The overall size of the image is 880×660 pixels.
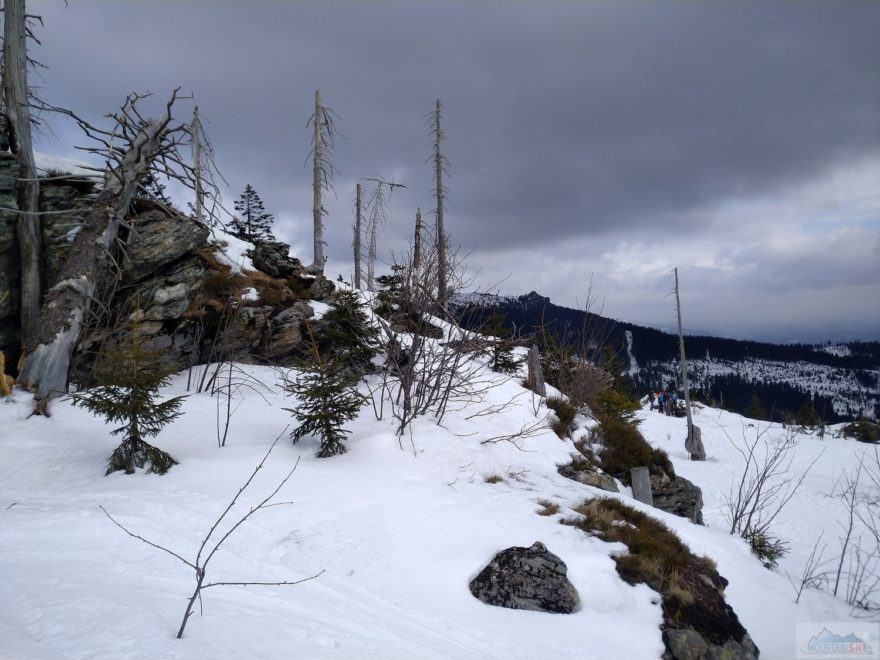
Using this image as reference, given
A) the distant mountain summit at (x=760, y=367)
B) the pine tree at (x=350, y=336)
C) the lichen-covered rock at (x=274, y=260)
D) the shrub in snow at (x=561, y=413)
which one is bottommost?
the distant mountain summit at (x=760, y=367)

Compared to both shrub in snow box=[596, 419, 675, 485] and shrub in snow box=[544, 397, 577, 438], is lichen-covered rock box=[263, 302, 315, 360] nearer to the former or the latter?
shrub in snow box=[544, 397, 577, 438]

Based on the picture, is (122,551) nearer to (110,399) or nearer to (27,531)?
(27,531)

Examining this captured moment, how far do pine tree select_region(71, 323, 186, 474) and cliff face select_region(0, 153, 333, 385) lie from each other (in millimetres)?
2619

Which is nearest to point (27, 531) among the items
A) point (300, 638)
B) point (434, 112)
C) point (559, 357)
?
point (300, 638)

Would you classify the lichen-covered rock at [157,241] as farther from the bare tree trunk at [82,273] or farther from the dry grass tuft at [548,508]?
the dry grass tuft at [548,508]

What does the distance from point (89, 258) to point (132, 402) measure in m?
4.04

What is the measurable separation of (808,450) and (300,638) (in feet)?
97.7

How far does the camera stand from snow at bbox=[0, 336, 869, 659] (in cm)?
248

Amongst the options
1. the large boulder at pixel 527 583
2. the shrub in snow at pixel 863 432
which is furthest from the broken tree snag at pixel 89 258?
the shrub in snow at pixel 863 432

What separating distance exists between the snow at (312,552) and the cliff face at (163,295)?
2.22m

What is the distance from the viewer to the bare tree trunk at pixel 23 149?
8.25 meters

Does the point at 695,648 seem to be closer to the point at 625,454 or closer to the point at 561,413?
the point at 625,454

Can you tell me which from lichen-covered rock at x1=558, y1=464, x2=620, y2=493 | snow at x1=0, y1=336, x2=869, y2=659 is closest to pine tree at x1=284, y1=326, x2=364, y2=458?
snow at x1=0, y1=336, x2=869, y2=659

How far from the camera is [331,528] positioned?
4.55 metres
